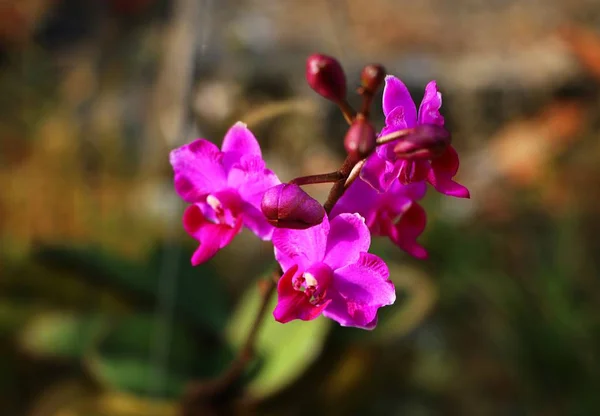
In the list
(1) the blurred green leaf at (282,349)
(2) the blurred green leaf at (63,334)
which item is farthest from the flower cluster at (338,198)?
(2) the blurred green leaf at (63,334)

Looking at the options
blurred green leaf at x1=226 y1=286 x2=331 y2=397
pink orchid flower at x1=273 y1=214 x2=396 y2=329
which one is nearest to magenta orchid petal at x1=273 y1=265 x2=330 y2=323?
pink orchid flower at x1=273 y1=214 x2=396 y2=329

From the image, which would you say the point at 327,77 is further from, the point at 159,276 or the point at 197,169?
the point at 159,276

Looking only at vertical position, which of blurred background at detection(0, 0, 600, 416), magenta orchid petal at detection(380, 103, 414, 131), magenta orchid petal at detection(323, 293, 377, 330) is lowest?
blurred background at detection(0, 0, 600, 416)

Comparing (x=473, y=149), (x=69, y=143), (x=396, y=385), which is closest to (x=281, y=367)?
(x=396, y=385)

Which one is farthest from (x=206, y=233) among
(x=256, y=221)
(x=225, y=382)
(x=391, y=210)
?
(x=225, y=382)

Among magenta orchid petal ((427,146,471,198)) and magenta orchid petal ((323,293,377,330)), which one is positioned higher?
magenta orchid petal ((427,146,471,198))

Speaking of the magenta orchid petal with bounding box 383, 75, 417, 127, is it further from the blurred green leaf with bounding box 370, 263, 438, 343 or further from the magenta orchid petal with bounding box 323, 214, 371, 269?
the blurred green leaf with bounding box 370, 263, 438, 343
